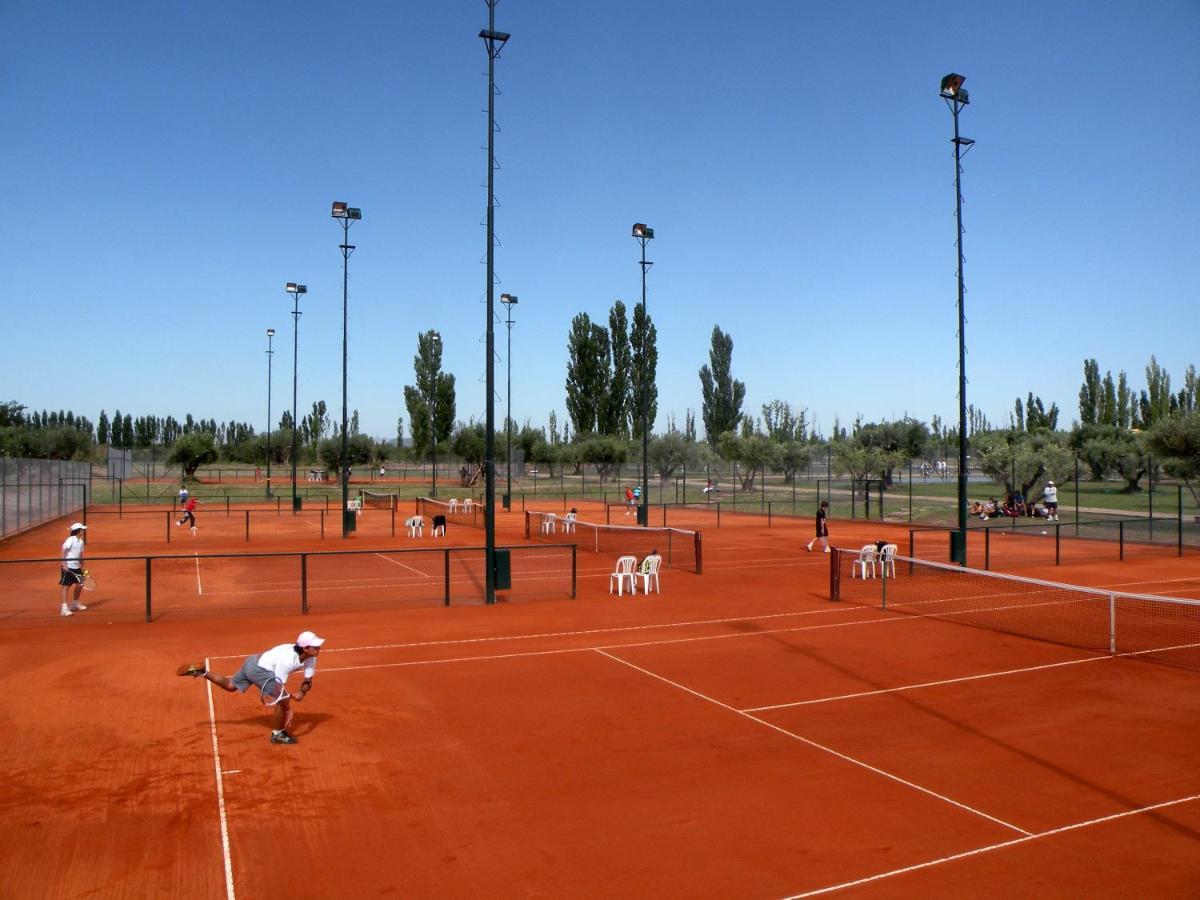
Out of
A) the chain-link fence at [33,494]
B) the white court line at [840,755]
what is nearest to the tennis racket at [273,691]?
the white court line at [840,755]

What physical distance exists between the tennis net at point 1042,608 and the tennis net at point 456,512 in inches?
863

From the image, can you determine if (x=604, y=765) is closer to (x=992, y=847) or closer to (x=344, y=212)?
(x=992, y=847)

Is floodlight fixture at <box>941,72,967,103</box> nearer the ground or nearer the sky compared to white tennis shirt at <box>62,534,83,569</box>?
nearer the sky

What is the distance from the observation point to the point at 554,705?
38.4ft

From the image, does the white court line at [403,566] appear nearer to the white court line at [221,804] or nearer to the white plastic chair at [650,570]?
the white plastic chair at [650,570]

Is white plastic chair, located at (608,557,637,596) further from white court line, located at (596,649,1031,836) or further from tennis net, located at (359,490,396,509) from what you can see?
tennis net, located at (359,490,396,509)

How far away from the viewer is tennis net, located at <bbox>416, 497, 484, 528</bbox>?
44116 millimetres

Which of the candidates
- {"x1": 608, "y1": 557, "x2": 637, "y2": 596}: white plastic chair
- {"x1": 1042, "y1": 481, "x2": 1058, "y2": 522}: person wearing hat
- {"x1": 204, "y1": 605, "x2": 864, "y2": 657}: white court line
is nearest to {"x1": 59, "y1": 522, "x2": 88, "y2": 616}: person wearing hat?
{"x1": 204, "y1": 605, "x2": 864, "y2": 657}: white court line

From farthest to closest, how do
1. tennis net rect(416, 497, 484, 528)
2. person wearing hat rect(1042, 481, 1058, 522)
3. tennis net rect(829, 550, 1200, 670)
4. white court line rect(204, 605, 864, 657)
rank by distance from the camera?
tennis net rect(416, 497, 484, 528)
person wearing hat rect(1042, 481, 1058, 522)
white court line rect(204, 605, 864, 657)
tennis net rect(829, 550, 1200, 670)

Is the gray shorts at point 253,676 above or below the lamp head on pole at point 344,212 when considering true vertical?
below

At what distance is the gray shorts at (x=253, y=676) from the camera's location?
9909 millimetres

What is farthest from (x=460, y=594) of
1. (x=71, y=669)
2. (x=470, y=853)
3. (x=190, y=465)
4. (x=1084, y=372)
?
(x=1084, y=372)

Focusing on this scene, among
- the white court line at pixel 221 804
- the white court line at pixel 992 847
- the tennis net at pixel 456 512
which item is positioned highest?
the tennis net at pixel 456 512

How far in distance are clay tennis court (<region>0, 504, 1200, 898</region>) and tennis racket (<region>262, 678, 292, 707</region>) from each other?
0.56 meters
